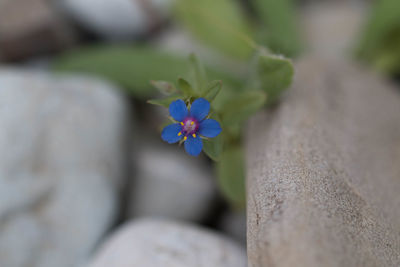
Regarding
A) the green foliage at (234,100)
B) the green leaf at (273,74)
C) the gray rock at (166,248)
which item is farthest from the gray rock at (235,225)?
the green leaf at (273,74)

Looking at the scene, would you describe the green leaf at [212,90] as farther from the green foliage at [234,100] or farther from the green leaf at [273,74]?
the green leaf at [273,74]

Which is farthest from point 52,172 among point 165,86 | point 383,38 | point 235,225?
Answer: point 383,38

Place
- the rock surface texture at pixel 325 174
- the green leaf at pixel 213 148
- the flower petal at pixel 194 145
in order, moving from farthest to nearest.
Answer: the green leaf at pixel 213 148, the flower petal at pixel 194 145, the rock surface texture at pixel 325 174

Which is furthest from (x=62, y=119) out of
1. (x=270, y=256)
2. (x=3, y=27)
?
(x=270, y=256)

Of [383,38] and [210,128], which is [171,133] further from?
[383,38]

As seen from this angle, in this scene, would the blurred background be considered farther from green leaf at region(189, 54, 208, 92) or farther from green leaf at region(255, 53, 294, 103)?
green leaf at region(189, 54, 208, 92)

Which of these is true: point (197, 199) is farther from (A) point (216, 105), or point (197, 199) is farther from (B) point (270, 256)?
(B) point (270, 256)

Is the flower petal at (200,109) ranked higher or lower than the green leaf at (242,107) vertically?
lower
